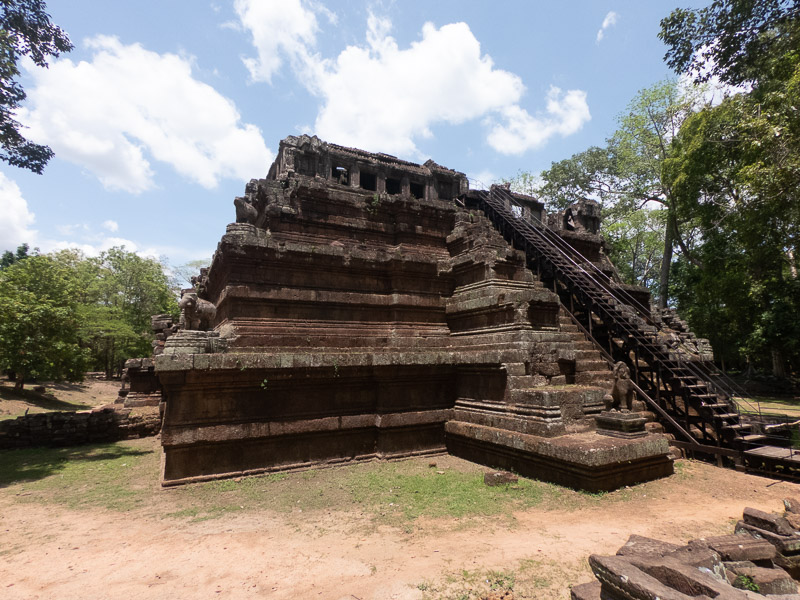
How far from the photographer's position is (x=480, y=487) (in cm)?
714

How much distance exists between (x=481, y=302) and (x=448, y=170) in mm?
10122

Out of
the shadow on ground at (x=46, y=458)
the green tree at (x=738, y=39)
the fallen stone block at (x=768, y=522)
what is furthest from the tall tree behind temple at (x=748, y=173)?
the shadow on ground at (x=46, y=458)

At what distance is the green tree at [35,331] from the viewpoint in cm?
2084

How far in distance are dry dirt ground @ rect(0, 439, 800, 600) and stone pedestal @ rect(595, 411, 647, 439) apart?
0.86m

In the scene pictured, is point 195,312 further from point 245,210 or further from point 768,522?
point 768,522

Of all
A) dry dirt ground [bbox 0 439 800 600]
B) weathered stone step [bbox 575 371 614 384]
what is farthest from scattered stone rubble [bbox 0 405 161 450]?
weathered stone step [bbox 575 371 614 384]

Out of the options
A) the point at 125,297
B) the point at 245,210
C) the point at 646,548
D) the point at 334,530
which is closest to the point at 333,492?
the point at 334,530

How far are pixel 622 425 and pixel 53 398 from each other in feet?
102

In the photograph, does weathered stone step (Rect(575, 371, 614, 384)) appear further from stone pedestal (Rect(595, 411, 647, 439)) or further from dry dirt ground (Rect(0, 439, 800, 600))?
dry dirt ground (Rect(0, 439, 800, 600))

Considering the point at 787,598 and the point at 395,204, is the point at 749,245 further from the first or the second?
the point at 787,598

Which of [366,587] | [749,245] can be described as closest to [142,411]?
[366,587]

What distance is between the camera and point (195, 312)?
846cm

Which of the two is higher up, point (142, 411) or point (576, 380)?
point (576, 380)

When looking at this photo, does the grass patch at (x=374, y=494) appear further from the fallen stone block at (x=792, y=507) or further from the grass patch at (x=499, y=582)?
the fallen stone block at (x=792, y=507)
